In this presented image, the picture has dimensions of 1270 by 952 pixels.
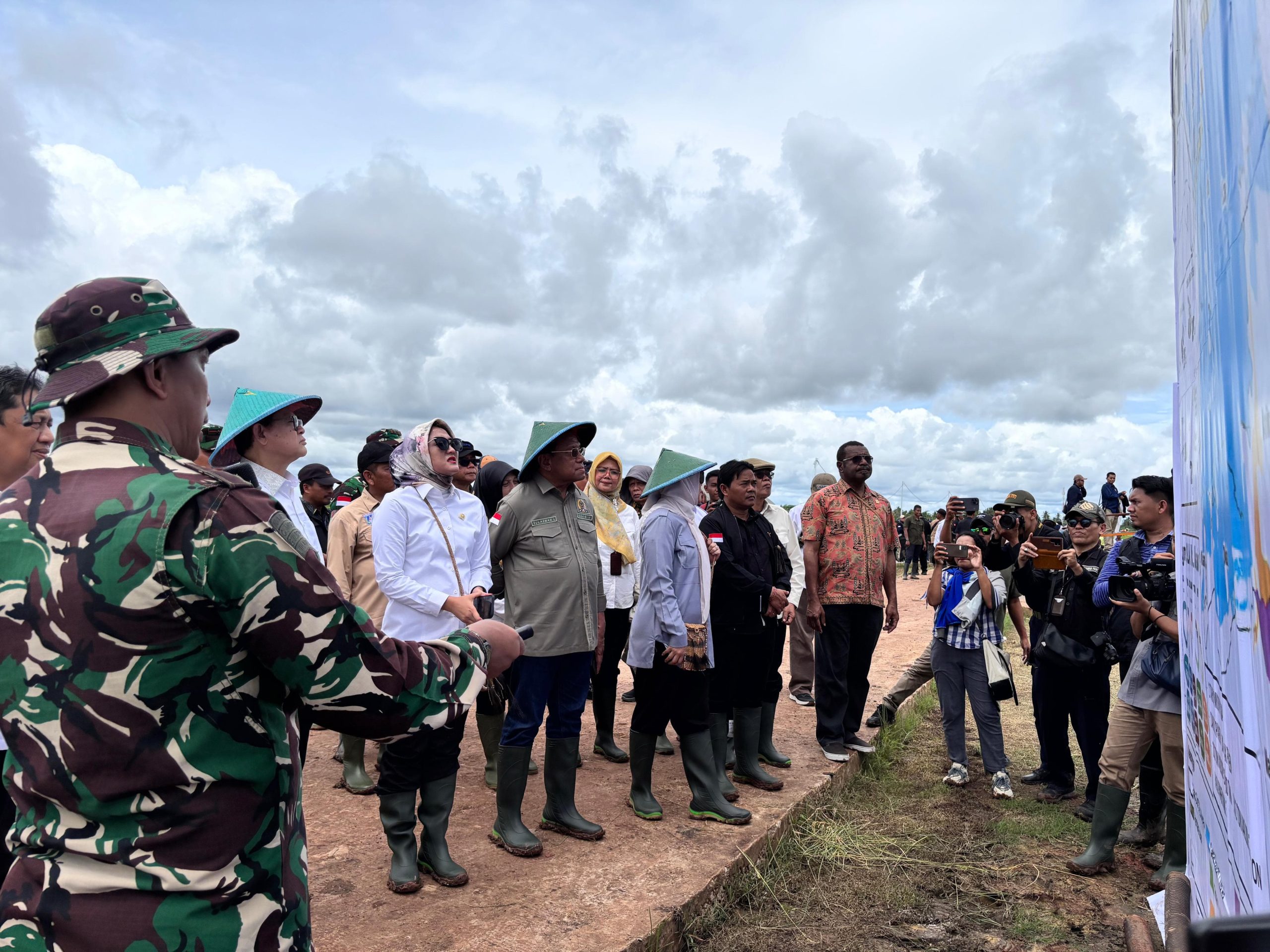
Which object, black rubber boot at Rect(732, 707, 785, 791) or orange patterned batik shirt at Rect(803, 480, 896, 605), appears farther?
orange patterned batik shirt at Rect(803, 480, 896, 605)

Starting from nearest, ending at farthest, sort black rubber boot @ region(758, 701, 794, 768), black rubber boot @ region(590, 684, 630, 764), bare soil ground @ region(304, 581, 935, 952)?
bare soil ground @ region(304, 581, 935, 952)
black rubber boot @ region(758, 701, 794, 768)
black rubber boot @ region(590, 684, 630, 764)

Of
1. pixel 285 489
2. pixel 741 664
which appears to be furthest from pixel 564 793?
pixel 285 489

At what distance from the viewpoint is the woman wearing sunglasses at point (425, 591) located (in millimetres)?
3680

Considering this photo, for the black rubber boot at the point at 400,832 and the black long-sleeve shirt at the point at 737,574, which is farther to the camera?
the black long-sleeve shirt at the point at 737,574

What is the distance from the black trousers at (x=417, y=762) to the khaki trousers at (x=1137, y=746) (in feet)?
10.4

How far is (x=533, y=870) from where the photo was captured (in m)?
3.89

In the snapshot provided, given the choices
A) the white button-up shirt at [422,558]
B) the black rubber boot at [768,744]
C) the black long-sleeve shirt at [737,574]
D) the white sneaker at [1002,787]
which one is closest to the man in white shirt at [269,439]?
the white button-up shirt at [422,558]

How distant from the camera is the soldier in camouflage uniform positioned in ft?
4.57

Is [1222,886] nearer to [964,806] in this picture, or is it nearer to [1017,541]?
[964,806]

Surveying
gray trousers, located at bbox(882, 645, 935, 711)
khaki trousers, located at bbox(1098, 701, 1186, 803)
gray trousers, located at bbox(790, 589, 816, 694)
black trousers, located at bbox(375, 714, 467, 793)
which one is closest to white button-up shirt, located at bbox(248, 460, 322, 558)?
black trousers, located at bbox(375, 714, 467, 793)

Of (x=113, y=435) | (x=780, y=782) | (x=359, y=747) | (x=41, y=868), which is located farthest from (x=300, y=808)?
(x=780, y=782)

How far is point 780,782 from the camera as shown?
5188 millimetres

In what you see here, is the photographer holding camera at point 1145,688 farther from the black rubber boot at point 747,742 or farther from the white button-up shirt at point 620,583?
the white button-up shirt at point 620,583

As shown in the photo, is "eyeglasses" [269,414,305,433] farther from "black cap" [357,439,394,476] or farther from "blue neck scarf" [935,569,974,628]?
"blue neck scarf" [935,569,974,628]
